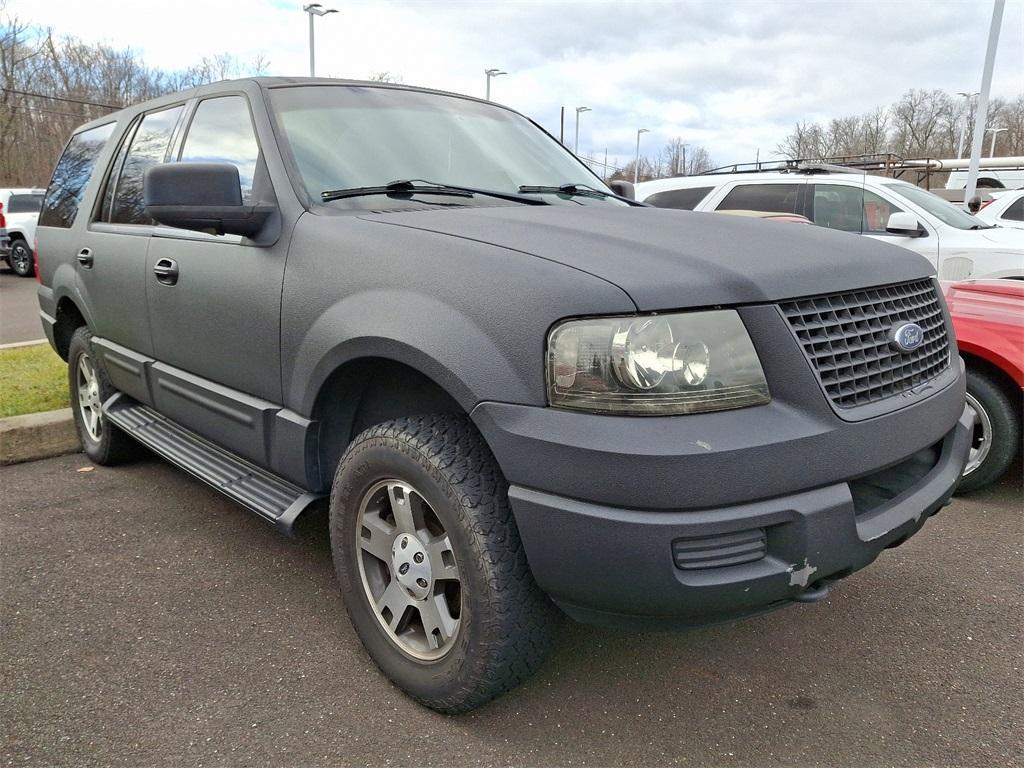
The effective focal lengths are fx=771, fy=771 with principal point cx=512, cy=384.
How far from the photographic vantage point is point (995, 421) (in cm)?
374

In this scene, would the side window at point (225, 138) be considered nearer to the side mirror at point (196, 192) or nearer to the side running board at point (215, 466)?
the side mirror at point (196, 192)

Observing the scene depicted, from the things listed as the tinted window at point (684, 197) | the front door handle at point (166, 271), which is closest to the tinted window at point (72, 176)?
the front door handle at point (166, 271)

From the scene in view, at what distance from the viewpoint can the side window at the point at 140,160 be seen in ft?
11.6

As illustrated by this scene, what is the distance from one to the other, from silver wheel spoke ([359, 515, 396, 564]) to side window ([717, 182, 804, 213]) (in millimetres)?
6769

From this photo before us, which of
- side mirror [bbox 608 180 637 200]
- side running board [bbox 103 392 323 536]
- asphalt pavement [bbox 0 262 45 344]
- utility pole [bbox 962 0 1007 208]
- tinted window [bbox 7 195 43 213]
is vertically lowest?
asphalt pavement [bbox 0 262 45 344]

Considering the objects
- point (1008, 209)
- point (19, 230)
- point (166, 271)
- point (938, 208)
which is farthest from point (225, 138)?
point (19, 230)

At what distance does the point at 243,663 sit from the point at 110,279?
2128mm

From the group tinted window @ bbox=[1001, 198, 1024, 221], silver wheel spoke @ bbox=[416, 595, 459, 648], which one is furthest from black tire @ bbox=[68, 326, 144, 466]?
tinted window @ bbox=[1001, 198, 1024, 221]

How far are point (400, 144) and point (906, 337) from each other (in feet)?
6.07

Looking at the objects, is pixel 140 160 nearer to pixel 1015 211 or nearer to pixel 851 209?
pixel 851 209

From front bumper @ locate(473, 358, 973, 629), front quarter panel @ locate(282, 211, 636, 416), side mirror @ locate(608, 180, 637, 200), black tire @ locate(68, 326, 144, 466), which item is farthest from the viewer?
black tire @ locate(68, 326, 144, 466)

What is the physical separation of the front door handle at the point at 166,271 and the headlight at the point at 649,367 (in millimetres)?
1963

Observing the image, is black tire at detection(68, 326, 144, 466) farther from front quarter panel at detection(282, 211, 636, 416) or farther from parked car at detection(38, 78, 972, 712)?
front quarter panel at detection(282, 211, 636, 416)

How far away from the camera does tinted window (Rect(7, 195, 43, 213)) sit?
52.2ft
